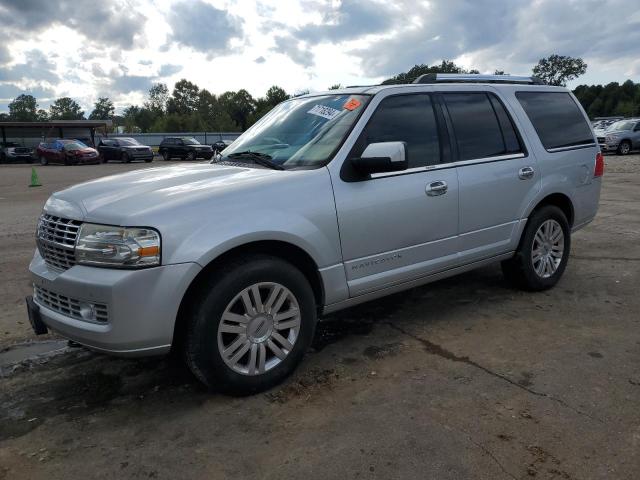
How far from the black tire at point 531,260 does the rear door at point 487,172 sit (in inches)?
6.3

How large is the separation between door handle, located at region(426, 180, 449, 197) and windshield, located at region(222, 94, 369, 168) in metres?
Answer: 0.74

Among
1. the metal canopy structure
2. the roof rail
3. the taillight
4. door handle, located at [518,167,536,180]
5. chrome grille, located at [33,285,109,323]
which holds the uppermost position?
the metal canopy structure

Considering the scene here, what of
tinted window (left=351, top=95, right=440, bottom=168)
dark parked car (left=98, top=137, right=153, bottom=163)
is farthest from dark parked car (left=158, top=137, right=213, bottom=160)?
tinted window (left=351, top=95, right=440, bottom=168)

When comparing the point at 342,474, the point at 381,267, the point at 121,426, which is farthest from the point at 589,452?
the point at 121,426

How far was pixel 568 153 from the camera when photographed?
16.2 feet

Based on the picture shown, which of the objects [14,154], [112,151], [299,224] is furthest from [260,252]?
[14,154]

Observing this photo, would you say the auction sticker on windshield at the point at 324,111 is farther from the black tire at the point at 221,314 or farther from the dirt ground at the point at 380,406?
the dirt ground at the point at 380,406

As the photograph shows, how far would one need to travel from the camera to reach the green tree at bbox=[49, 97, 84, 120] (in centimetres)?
13200

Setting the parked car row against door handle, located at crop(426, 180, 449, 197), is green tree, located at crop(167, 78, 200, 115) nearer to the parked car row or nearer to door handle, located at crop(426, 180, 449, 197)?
the parked car row

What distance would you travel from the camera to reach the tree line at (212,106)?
73625 millimetres

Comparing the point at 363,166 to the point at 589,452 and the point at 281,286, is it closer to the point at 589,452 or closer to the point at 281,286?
the point at 281,286

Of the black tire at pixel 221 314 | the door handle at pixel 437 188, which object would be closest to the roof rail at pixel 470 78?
the door handle at pixel 437 188

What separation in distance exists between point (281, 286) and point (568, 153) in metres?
3.28

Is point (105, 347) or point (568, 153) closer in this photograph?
point (105, 347)
